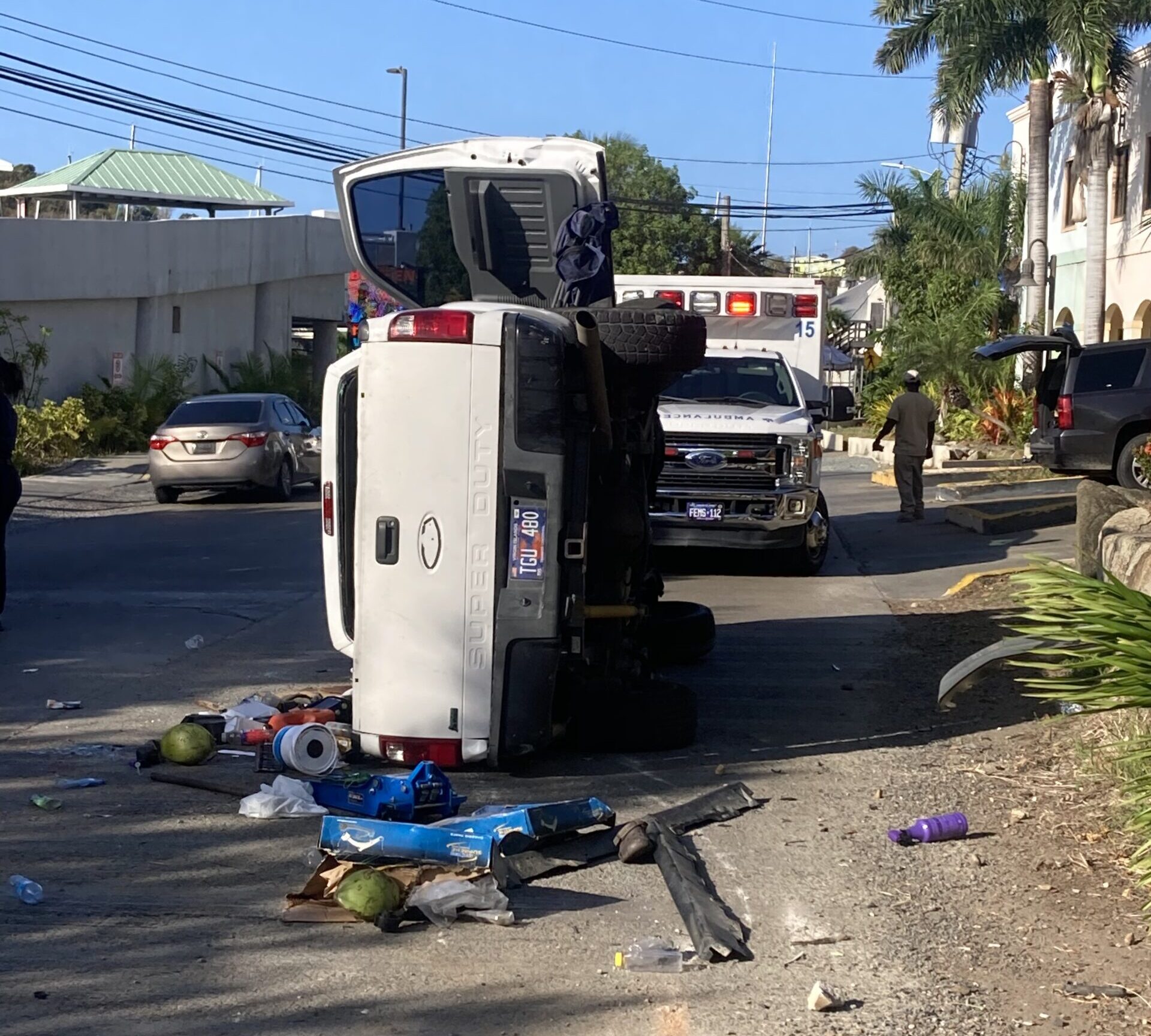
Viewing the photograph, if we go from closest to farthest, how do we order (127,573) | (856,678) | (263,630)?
(856,678) → (263,630) → (127,573)

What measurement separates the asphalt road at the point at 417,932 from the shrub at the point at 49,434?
43.3 ft

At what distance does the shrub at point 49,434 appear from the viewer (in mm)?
24047

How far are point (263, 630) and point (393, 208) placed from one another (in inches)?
123

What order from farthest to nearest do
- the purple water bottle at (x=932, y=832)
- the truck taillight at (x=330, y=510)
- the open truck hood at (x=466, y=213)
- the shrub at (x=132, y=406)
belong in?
1. the shrub at (x=132, y=406)
2. the open truck hood at (x=466, y=213)
3. the truck taillight at (x=330, y=510)
4. the purple water bottle at (x=932, y=832)

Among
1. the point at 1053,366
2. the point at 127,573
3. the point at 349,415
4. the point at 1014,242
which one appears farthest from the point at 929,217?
the point at 349,415

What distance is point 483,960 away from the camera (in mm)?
4688

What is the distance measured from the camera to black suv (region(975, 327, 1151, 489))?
60.0ft

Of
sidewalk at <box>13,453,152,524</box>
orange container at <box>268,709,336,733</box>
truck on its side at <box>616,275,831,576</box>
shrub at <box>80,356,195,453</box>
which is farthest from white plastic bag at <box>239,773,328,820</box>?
shrub at <box>80,356,195,453</box>

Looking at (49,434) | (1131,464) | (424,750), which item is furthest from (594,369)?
(49,434)

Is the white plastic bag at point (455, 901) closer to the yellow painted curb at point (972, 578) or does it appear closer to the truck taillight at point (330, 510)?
the truck taillight at point (330, 510)

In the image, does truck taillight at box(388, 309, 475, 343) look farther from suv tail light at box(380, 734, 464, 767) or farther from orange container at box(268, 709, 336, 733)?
orange container at box(268, 709, 336, 733)

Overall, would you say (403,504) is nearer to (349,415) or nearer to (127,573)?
(349,415)

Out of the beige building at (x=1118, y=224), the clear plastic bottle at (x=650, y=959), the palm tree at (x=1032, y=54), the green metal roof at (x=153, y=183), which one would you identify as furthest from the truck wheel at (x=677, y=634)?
the green metal roof at (x=153, y=183)

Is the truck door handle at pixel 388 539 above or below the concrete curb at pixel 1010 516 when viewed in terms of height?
above
